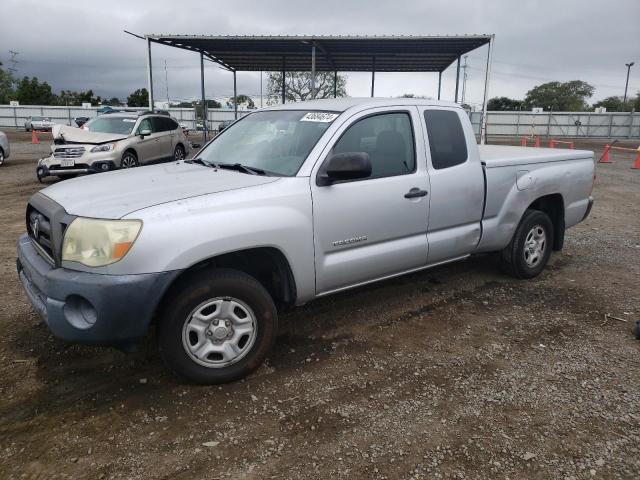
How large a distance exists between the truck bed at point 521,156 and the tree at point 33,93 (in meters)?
70.9

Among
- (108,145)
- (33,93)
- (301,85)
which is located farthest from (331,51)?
(33,93)

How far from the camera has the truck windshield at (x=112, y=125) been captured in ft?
41.6

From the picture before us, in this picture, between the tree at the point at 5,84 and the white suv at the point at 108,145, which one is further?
the tree at the point at 5,84

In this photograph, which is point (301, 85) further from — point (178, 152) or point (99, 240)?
point (99, 240)

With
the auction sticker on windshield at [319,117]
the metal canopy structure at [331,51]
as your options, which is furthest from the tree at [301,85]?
the auction sticker on windshield at [319,117]

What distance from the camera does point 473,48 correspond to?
16312mm

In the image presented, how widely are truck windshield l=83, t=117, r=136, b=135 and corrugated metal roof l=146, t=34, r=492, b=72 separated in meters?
3.90

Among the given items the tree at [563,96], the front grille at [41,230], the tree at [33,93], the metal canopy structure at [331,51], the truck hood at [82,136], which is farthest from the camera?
the tree at [563,96]

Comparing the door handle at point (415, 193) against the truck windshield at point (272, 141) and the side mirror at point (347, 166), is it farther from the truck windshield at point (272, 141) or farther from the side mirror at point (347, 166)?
the truck windshield at point (272, 141)

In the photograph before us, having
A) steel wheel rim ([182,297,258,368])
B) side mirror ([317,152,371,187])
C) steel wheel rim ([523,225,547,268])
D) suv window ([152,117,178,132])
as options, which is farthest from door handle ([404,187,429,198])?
suv window ([152,117,178,132])

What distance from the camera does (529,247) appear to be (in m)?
5.26

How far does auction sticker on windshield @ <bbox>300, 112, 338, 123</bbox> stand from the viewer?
149 inches

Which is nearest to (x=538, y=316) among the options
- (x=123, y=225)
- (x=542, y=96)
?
(x=123, y=225)

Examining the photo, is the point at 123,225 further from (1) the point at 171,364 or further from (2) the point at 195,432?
(2) the point at 195,432
